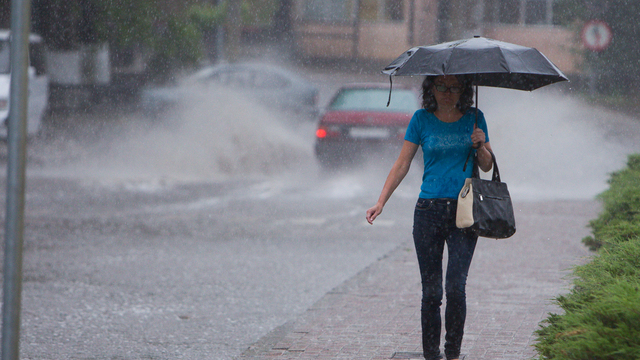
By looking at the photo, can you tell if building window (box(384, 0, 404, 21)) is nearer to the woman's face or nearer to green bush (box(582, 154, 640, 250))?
green bush (box(582, 154, 640, 250))

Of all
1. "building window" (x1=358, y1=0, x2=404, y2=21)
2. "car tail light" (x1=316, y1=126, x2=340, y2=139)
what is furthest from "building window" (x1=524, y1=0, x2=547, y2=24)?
"car tail light" (x1=316, y1=126, x2=340, y2=139)

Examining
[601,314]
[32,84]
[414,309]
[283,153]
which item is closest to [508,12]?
[283,153]

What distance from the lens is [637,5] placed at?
68.7 ft

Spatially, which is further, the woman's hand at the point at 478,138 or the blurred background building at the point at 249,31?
the blurred background building at the point at 249,31

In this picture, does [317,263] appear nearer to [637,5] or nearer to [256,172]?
[256,172]

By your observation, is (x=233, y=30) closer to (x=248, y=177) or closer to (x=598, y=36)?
(x=248, y=177)

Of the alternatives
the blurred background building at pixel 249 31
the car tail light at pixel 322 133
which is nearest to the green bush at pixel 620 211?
the car tail light at pixel 322 133

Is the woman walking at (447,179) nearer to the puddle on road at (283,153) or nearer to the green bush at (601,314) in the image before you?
the green bush at (601,314)

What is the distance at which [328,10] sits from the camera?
30.8 m

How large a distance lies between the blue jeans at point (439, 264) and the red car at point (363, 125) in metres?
9.16

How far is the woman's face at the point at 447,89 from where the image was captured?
161 inches

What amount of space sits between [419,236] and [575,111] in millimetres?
18574

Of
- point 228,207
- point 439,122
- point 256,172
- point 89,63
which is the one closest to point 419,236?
point 439,122

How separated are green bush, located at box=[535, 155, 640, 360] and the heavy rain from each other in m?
0.51
